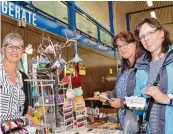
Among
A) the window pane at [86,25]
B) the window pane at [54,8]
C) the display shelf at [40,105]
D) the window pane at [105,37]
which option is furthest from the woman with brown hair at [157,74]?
A: the window pane at [105,37]

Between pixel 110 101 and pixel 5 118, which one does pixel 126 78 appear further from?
pixel 5 118

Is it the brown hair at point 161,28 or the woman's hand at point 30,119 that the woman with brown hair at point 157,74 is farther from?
the woman's hand at point 30,119

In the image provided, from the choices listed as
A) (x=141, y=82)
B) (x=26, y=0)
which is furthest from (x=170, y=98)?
(x=26, y=0)

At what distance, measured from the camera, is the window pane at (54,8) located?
321 cm

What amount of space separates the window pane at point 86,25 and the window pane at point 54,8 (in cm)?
57

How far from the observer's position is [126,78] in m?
2.19

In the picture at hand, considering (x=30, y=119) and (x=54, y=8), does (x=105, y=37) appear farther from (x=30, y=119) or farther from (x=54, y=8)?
(x=30, y=119)

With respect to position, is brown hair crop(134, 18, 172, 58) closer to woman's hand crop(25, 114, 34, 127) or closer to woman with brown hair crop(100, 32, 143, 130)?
woman with brown hair crop(100, 32, 143, 130)

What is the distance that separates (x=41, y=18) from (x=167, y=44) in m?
1.82

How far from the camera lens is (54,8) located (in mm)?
3754

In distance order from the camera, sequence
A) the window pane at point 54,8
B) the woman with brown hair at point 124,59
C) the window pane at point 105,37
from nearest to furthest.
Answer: the woman with brown hair at point 124,59 < the window pane at point 54,8 < the window pane at point 105,37

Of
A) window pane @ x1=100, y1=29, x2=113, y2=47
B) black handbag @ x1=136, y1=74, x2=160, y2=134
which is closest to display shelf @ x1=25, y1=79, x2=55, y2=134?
black handbag @ x1=136, y1=74, x2=160, y2=134

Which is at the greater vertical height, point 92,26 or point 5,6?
point 92,26

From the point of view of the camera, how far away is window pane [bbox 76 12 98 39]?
467 centimetres
